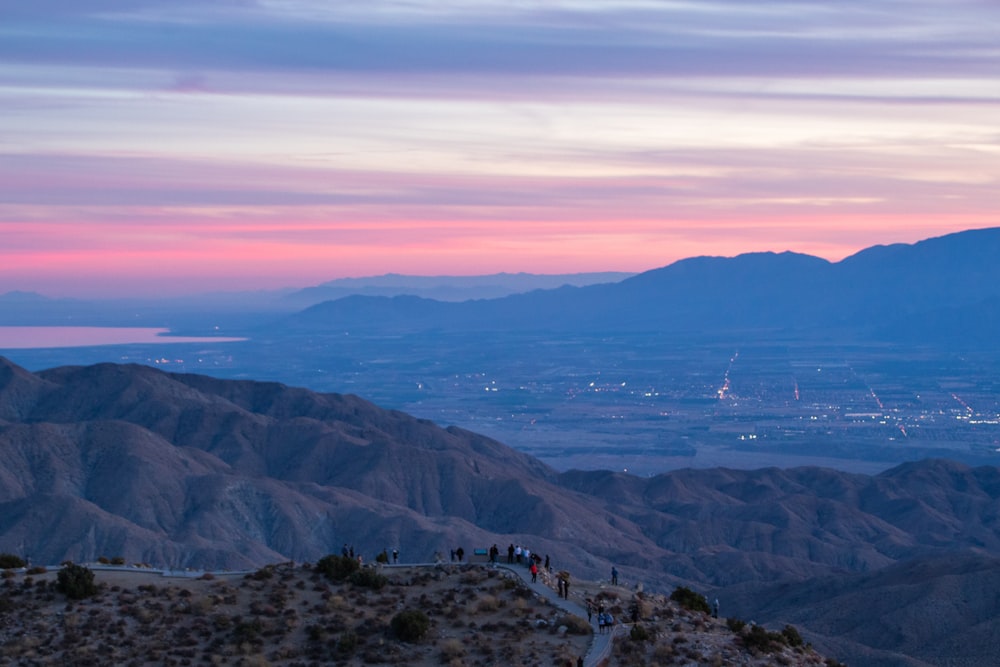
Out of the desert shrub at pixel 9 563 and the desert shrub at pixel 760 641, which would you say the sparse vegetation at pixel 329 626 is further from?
the desert shrub at pixel 9 563

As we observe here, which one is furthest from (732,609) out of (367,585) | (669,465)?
(669,465)

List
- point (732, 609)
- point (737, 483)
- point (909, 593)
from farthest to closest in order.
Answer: point (737, 483) < point (732, 609) < point (909, 593)

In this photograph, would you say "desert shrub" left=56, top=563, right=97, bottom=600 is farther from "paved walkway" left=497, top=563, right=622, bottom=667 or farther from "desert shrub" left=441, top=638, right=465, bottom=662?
"paved walkway" left=497, top=563, right=622, bottom=667

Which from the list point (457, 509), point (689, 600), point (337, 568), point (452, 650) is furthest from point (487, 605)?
point (457, 509)

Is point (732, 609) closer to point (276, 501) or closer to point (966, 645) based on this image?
point (966, 645)

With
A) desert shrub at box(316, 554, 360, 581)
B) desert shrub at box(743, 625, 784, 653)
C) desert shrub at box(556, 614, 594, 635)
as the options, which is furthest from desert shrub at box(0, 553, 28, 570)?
desert shrub at box(743, 625, 784, 653)

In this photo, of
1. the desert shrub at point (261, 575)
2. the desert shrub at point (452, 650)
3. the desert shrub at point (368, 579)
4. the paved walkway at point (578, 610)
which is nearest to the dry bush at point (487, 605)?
the paved walkway at point (578, 610)
